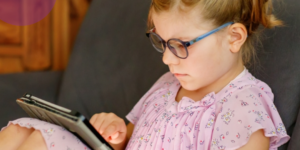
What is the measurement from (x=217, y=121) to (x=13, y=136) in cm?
55

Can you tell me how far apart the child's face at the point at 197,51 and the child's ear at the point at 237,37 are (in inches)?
0.4

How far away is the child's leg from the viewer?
35.5 inches

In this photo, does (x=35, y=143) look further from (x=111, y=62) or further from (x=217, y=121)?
(x=111, y=62)

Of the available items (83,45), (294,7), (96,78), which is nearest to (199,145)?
(294,7)

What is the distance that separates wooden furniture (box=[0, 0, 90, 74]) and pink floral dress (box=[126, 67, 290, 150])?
1.21m

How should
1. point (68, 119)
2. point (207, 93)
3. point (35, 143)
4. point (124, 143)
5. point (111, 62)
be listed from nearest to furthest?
point (68, 119), point (35, 143), point (207, 93), point (124, 143), point (111, 62)

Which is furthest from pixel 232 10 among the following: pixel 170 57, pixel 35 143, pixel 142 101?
pixel 35 143

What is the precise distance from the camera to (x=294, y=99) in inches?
37.6

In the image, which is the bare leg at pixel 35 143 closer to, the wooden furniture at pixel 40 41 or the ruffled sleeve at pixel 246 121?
the ruffled sleeve at pixel 246 121

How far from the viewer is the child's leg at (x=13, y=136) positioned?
2.96 ft

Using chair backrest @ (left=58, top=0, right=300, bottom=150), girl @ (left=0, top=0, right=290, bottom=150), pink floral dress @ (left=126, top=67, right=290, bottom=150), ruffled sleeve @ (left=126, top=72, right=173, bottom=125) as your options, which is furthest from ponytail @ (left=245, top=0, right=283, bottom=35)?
chair backrest @ (left=58, top=0, right=300, bottom=150)

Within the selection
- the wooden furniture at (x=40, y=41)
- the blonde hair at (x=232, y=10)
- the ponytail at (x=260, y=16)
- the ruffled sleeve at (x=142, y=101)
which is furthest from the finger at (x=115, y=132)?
the wooden furniture at (x=40, y=41)

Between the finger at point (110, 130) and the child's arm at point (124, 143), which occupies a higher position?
the finger at point (110, 130)

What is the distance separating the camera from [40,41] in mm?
2023
